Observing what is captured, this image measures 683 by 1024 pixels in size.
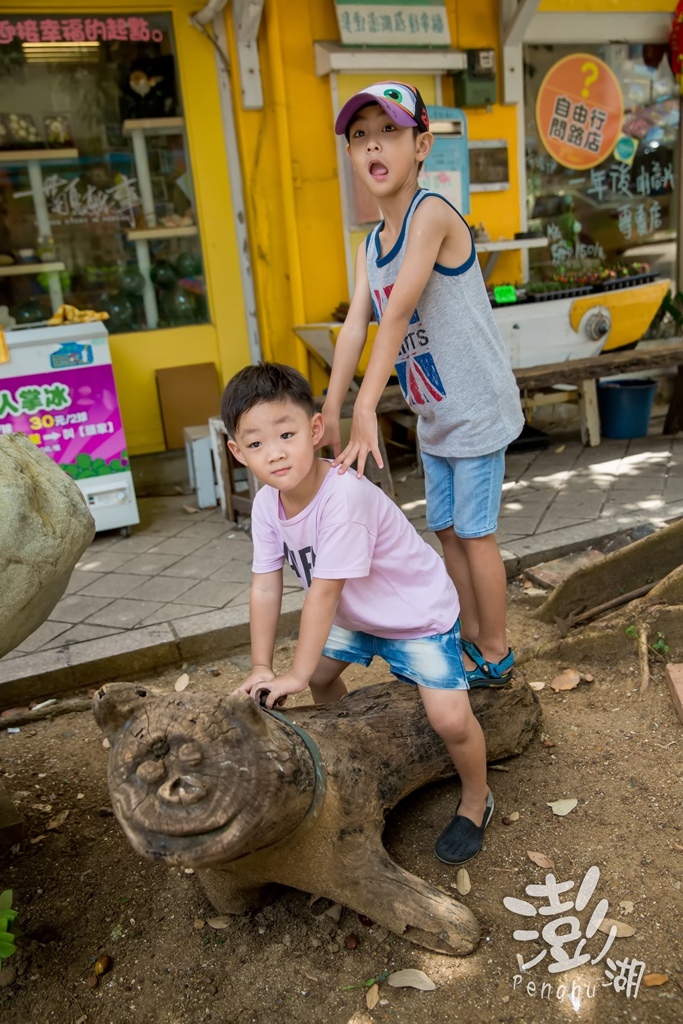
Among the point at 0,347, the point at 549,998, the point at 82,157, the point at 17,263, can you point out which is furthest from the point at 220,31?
the point at 549,998

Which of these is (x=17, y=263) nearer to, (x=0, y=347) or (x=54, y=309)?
(x=54, y=309)

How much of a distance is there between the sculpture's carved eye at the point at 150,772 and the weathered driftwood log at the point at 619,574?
243 centimetres

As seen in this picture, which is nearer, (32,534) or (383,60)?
(32,534)

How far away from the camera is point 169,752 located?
1.73 metres

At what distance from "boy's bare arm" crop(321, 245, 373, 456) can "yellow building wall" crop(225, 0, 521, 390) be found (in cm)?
381

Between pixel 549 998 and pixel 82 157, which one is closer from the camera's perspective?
pixel 549 998

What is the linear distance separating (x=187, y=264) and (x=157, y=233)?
307 millimetres

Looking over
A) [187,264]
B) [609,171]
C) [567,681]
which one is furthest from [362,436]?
[609,171]

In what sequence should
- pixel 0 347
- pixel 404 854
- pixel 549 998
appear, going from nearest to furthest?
pixel 549 998 → pixel 404 854 → pixel 0 347

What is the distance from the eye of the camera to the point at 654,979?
6.30 feet

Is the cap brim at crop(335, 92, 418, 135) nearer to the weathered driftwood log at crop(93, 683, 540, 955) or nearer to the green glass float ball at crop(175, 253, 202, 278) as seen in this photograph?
the weathered driftwood log at crop(93, 683, 540, 955)

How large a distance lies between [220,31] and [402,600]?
530 centimetres

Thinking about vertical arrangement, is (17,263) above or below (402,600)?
above

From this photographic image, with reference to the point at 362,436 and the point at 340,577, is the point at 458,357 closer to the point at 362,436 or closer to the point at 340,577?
the point at 362,436
